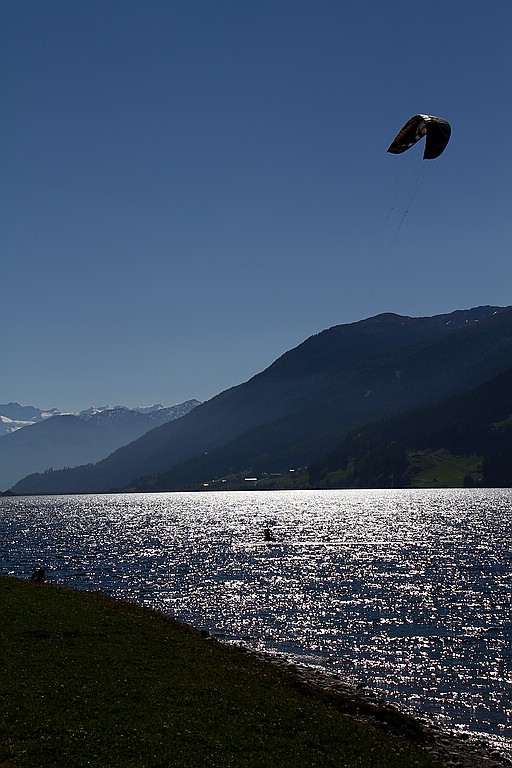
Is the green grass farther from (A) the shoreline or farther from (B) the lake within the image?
(B) the lake

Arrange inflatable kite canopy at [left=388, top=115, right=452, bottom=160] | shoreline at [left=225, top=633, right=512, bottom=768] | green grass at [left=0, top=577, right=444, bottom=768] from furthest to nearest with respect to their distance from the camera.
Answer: inflatable kite canopy at [left=388, top=115, right=452, bottom=160]
shoreline at [left=225, top=633, right=512, bottom=768]
green grass at [left=0, top=577, right=444, bottom=768]

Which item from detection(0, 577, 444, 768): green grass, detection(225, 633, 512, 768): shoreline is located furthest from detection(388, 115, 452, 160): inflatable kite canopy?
detection(0, 577, 444, 768): green grass

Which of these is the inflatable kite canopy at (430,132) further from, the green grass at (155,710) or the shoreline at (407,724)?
the green grass at (155,710)

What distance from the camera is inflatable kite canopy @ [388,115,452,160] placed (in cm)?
4780

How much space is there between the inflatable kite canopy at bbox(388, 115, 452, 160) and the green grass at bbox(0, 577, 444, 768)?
3718 cm

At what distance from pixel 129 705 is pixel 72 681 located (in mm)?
4290

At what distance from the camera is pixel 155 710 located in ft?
91.3

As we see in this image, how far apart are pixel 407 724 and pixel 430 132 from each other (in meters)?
39.3

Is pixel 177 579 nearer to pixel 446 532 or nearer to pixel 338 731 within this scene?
pixel 338 731

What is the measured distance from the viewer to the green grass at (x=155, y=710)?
23.5 m

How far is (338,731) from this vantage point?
92.9ft

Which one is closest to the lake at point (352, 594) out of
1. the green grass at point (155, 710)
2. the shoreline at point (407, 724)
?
the shoreline at point (407, 724)

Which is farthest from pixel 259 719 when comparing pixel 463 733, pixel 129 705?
pixel 463 733

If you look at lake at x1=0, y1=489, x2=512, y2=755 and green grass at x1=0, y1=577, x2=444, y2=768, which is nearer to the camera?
green grass at x1=0, y1=577, x2=444, y2=768
